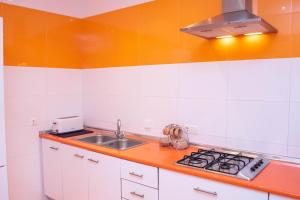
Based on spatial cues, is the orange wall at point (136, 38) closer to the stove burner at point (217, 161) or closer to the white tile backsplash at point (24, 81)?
the white tile backsplash at point (24, 81)

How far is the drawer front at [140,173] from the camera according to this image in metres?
1.91

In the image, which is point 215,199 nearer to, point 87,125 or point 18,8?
point 87,125

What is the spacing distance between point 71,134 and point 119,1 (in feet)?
5.29

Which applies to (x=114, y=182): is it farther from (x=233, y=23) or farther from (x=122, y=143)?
(x=233, y=23)

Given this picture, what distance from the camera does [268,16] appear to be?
1.89m

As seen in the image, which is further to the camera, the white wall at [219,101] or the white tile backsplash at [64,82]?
the white tile backsplash at [64,82]

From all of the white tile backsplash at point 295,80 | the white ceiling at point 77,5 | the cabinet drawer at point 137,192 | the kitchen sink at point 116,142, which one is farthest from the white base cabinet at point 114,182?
the white ceiling at point 77,5

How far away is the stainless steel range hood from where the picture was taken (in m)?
1.59

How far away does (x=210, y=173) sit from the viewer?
1648 millimetres

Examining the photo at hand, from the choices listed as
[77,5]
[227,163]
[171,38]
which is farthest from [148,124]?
[77,5]

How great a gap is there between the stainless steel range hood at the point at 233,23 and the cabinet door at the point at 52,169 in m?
1.91

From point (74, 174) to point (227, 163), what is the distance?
1.56m

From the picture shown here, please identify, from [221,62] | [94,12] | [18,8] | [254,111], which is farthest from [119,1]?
[254,111]

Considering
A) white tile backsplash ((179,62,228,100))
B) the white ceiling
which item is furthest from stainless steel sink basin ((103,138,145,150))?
the white ceiling
